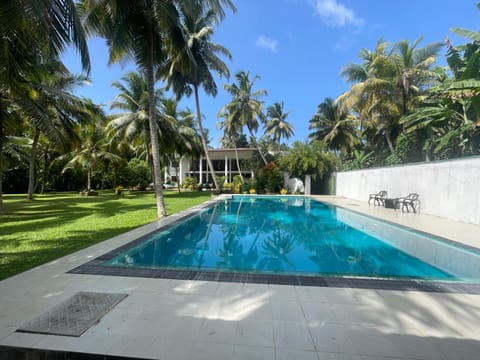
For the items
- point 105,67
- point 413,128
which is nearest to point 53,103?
point 105,67

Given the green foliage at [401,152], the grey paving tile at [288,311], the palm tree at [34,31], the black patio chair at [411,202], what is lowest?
the grey paving tile at [288,311]

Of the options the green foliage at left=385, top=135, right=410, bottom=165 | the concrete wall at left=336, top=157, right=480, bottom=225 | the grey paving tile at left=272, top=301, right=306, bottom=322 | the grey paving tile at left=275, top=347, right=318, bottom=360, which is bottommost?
the grey paving tile at left=272, top=301, right=306, bottom=322

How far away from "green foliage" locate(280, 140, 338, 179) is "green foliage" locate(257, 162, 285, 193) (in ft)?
5.26

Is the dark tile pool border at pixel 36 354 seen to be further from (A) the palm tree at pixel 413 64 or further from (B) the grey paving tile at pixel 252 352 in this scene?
(A) the palm tree at pixel 413 64

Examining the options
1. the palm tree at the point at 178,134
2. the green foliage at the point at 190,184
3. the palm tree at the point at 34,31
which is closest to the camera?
the palm tree at the point at 34,31

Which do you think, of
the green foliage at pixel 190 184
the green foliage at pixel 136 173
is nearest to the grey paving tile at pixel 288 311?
the green foliage at pixel 136 173

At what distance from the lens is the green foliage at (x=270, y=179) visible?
2083 centimetres

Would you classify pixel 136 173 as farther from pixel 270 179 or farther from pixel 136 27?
pixel 136 27

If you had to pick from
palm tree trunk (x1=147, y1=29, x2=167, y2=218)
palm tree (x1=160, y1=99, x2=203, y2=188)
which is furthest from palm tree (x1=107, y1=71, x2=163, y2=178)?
palm tree trunk (x1=147, y1=29, x2=167, y2=218)

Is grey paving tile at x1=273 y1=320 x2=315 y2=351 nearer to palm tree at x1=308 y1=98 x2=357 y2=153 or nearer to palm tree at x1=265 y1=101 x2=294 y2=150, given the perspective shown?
palm tree at x1=308 y1=98 x2=357 y2=153

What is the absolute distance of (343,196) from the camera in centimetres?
1777

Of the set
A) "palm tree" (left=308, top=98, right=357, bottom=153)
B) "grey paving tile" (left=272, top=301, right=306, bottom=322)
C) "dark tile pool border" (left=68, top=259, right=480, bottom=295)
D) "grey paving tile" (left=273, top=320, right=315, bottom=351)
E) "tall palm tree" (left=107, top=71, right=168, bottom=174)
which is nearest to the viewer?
"grey paving tile" (left=273, top=320, right=315, bottom=351)

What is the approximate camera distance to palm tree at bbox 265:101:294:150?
2672 centimetres

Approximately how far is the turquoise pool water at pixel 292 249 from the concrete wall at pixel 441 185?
263cm
